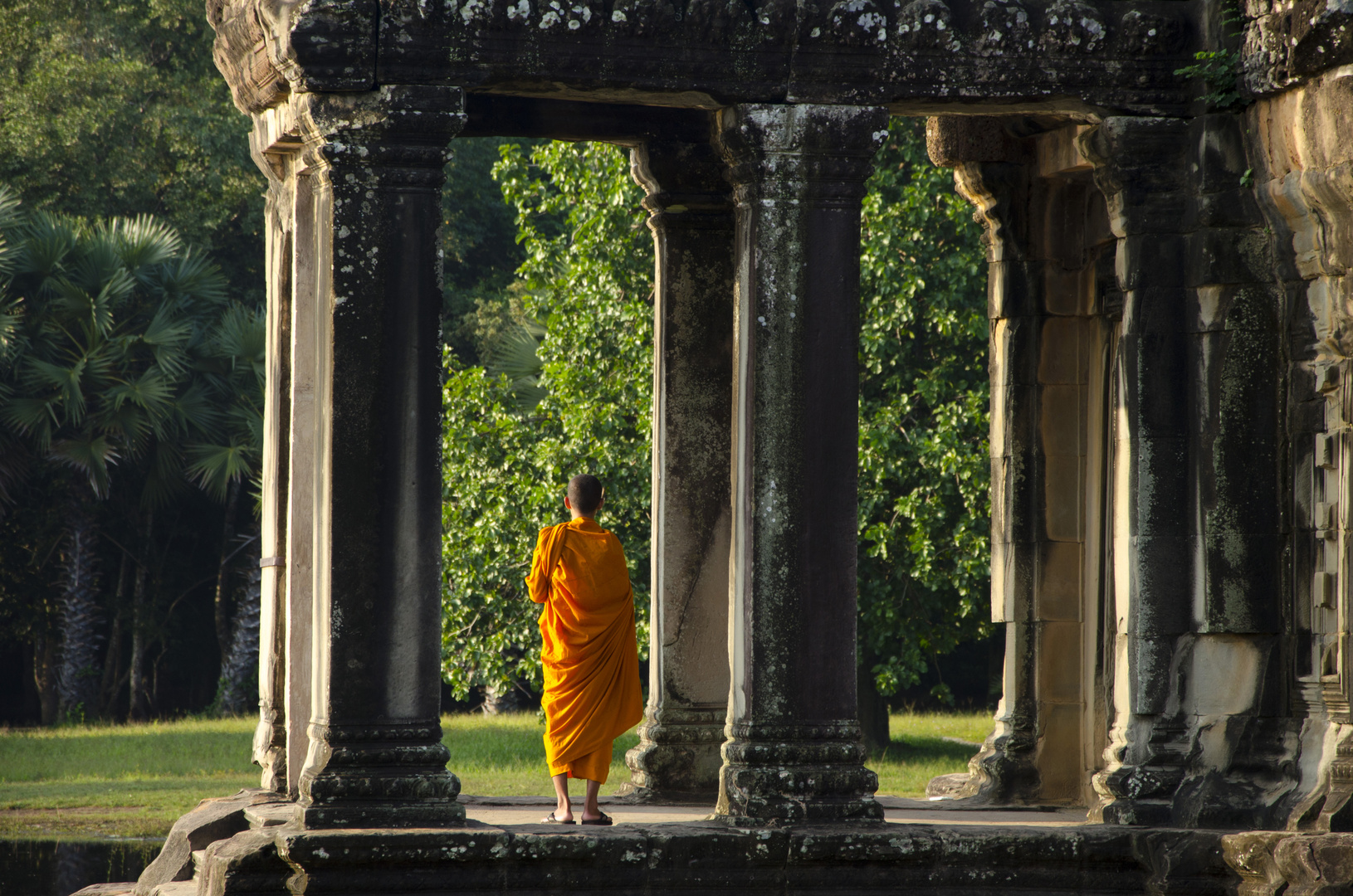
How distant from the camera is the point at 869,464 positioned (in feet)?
54.7

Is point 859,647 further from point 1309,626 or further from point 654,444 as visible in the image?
point 1309,626

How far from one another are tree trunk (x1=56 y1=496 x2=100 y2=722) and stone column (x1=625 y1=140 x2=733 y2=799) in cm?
1684

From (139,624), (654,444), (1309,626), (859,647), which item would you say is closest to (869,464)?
(859,647)

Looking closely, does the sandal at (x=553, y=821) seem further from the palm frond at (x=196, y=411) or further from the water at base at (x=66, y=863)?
the palm frond at (x=196, y=411)

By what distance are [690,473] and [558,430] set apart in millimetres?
9462

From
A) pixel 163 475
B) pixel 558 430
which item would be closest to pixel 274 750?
pixel 558 430

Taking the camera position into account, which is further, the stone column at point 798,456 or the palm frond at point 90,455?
the palm frond at point 90,455

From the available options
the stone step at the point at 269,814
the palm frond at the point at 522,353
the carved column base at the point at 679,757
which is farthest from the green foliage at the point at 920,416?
the stone step at the point at 269,814

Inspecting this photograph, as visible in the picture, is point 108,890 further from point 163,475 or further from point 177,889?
point 163,475

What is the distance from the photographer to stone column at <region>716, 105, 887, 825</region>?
7.33 meters

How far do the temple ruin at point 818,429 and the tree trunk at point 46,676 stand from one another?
18063mm

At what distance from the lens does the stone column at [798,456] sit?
7.33 metres

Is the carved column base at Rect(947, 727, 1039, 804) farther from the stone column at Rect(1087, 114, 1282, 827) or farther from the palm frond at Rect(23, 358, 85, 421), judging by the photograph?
the palm frond at Rect(23, 358, 85, 421)

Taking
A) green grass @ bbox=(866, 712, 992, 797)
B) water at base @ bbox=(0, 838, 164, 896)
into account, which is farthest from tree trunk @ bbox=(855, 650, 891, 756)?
water at base @ bbox=(0, 838, 164, 896)
